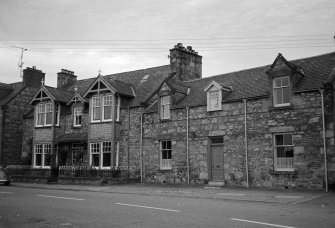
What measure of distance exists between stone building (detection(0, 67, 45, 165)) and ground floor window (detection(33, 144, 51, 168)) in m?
2.92

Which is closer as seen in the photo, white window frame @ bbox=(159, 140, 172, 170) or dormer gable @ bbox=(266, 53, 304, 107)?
dormer gable @ bbox=(266, 53, 304, 107)

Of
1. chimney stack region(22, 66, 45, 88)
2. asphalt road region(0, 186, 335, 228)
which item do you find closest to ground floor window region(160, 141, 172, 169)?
asphalt road region(0, 186, 335, 228)

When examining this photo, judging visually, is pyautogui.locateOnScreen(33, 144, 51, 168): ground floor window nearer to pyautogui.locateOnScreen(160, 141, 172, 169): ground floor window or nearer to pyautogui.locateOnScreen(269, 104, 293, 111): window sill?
pyautogui.locateOnScreen(160, 141, 172, 169): ground floor window

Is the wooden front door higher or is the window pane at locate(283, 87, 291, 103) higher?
the window pane at locate(283, 87, 291, 103)

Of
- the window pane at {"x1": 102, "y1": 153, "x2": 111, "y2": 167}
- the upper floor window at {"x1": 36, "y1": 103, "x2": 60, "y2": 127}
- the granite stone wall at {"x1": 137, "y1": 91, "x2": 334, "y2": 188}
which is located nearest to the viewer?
the granite stone wall at {"x1": 137, "y1": 91, "x2": 334, "y2": 188}

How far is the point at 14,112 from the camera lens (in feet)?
134

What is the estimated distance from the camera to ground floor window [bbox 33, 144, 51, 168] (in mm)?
35919

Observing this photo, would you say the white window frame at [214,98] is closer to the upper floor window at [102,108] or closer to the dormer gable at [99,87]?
the dormer gable at [99,87]

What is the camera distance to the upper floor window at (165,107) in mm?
28684

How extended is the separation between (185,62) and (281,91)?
12.1 m

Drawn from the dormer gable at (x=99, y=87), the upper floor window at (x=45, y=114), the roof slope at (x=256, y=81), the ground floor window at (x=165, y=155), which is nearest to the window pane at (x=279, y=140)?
the roof slope at (x=256, y=81)

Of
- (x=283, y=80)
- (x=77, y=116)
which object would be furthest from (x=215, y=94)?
(x=77, y=116)

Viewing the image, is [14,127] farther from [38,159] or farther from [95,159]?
[95,159]

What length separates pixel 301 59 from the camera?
84.4 ft
